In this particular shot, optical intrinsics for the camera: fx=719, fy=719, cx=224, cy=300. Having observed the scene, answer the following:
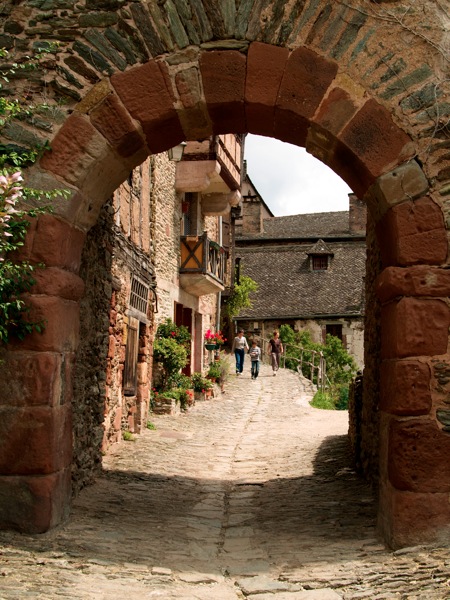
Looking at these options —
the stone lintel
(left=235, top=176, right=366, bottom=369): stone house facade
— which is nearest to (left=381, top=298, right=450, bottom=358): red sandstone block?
the stone lintel

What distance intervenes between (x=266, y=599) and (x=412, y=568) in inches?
33.2

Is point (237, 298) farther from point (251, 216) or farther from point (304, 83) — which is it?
point (304, 83)

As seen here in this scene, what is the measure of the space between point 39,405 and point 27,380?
18cm

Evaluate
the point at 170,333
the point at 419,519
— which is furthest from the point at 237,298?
the point at 419,519

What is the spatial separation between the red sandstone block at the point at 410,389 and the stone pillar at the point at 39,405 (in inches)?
84.4

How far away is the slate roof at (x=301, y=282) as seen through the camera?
95.9 ft

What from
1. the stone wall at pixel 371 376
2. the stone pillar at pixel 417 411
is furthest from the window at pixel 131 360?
the stone pillar at pixel 417 411

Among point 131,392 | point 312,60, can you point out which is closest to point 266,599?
point 312,60

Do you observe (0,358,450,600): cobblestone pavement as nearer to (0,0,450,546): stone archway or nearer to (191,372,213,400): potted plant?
(0,0,450,546): stone archway

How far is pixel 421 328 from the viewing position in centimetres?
436

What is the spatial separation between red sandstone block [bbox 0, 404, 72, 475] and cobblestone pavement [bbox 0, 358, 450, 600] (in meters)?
0.43

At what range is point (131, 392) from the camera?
930 centimetres

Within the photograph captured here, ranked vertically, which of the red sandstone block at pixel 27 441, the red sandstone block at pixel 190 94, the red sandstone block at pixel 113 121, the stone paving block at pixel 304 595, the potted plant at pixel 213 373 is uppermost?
the red sandstone block at pixel 190 94

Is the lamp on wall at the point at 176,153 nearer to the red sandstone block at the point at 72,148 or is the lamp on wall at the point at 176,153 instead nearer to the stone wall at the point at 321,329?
the red sandstone block at the point at 72,148
